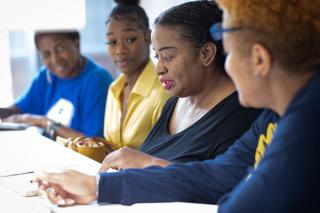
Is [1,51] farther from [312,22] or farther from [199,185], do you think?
[312,22]

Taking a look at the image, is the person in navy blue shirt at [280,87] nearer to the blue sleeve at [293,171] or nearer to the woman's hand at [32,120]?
the blue sleeve at [293,171]

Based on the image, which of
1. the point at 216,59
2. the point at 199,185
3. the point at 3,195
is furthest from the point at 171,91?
the point at 3,195

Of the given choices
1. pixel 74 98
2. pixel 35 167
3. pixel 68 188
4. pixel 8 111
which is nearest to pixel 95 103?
pixel 74 98

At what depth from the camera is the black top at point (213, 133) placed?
1.46 meters

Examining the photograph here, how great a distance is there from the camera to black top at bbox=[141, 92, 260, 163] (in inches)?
57.5

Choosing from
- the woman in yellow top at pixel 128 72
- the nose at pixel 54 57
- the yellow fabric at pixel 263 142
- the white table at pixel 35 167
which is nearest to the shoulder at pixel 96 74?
the nose at pixel 54 57

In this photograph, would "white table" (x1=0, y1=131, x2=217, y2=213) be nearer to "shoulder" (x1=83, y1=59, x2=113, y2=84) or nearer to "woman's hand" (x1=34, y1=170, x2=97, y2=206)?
"woman's hand" (x1=34, y1=170, x2=97, y2=206)

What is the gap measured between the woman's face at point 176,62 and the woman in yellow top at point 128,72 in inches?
19.6

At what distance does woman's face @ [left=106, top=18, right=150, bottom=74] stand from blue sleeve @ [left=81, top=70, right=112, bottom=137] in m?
0.38

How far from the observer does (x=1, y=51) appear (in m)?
2.60

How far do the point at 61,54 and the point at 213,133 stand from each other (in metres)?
1.59

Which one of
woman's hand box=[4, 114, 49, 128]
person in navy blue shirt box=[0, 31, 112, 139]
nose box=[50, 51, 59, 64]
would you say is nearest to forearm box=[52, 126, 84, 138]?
person in navy blue shirt box=[0, 31, 112, 139]

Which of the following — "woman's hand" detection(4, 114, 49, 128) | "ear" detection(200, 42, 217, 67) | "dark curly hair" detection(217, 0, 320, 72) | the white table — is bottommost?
"woman's hand" detection(4, 114, 49, 128)

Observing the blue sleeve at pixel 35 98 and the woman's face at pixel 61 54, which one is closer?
the woman's face at pixel 61 54
